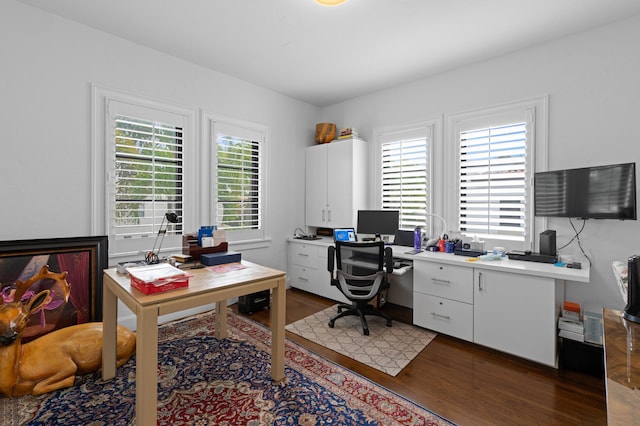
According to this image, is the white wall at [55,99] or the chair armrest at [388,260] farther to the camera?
the chair armrest at [388,260]

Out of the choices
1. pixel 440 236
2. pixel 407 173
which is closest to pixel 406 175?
pixel 407 173

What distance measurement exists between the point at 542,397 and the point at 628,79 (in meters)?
2.75

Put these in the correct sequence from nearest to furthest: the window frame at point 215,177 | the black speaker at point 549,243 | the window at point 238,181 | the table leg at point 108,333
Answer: the table leg at point 108,333 → the black speaker at point 549,243 → the window frame at point 215,177 → the window at point 238,181

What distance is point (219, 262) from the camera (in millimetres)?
2475

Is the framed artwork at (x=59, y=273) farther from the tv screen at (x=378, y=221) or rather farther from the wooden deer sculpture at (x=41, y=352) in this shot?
the tv screen at (x=378, y=221)

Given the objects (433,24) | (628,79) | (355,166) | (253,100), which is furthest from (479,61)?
(253,100)

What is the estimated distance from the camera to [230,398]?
206cm

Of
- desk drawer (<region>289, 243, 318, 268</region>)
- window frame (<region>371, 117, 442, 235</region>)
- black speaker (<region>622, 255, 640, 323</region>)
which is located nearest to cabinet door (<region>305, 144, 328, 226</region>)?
desk drawer (<region>289, 243, 318, 268</region>)

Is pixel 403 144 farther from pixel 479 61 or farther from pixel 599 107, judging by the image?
pixel 599 107

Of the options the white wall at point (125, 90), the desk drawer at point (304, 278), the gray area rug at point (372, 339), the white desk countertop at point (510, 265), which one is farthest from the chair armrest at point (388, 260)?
the white wall at point (125, 90)

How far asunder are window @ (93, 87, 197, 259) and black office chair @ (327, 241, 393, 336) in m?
1.87

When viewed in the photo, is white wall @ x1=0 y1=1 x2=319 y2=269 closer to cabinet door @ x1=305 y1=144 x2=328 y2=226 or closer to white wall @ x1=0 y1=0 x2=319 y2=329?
white wall @ x1=0 y1=0 x2=319 y2=329

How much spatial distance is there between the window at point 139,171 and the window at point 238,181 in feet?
1.15

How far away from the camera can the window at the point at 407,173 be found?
3.87 metres
